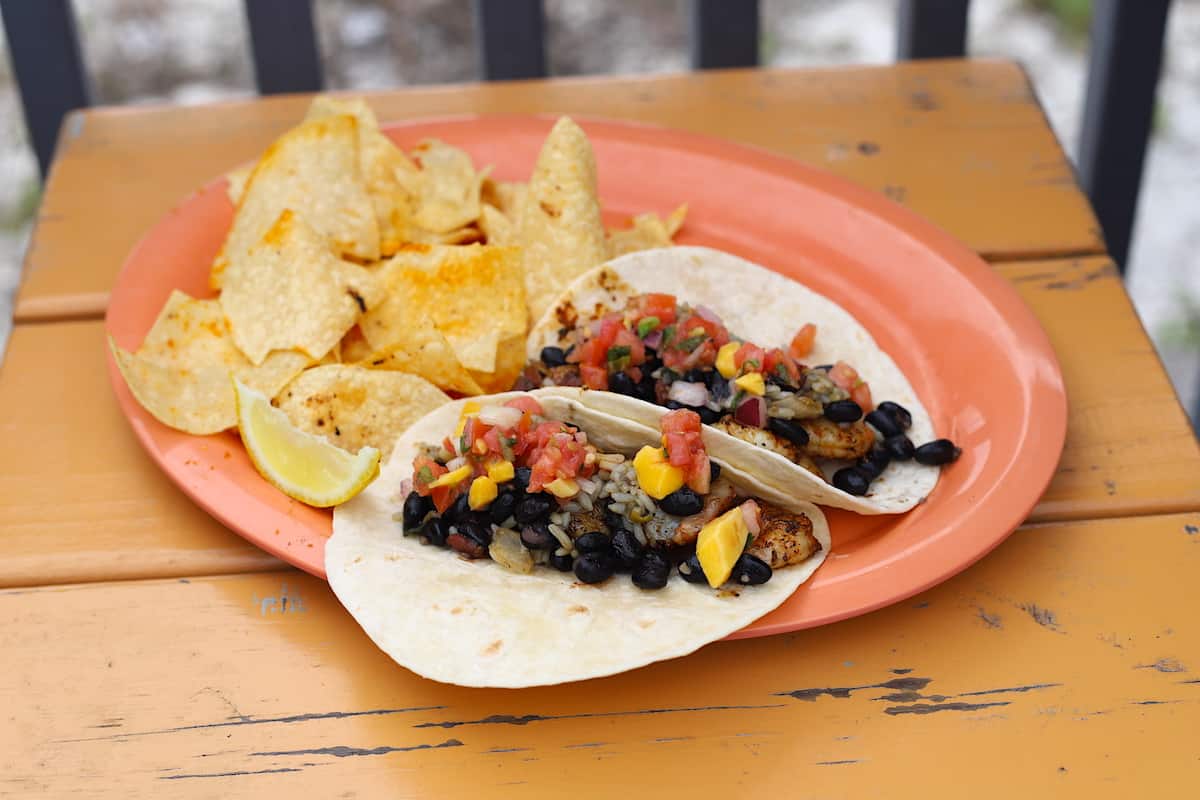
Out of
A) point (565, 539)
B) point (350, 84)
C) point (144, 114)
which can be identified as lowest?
point (350, 84)

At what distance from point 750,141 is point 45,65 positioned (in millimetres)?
2213

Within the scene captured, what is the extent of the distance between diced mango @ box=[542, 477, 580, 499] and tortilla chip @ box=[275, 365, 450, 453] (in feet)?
1.44

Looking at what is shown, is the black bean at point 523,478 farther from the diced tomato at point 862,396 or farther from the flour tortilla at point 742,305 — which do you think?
the diced tomato at point 862,396

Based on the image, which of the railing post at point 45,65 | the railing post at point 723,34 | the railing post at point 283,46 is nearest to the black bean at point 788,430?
the railing post at point 723,34

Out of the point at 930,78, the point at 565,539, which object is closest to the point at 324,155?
the point at 565,539

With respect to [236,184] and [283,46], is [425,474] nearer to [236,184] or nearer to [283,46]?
[236,184]

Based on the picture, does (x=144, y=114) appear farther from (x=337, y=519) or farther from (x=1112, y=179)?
(x=1112, y=179)

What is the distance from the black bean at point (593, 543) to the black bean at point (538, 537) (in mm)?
47

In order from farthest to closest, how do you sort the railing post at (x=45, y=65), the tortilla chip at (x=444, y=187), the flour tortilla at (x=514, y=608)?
the railing post at (x=45, y=65) → the tortilla chip at (x=444, y=187) → the flour tortilla at (x=514, y=608)

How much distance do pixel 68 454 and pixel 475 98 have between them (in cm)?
165

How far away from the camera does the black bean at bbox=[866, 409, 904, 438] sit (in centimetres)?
231

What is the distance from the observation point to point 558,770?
184 cm

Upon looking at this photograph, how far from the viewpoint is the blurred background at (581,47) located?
5.65 m

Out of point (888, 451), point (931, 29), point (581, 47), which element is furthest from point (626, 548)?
point (581, 47)
